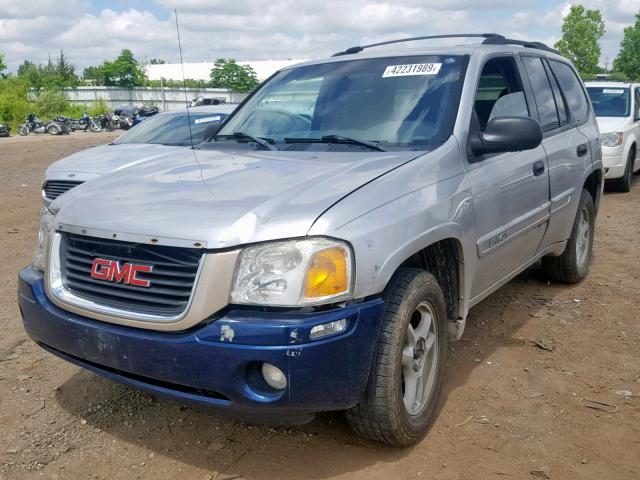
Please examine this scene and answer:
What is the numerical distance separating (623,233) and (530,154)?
4.16 m

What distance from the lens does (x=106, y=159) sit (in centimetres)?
720

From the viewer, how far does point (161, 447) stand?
10.1 ft

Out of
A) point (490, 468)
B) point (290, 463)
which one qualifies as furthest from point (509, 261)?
point (290, 463)

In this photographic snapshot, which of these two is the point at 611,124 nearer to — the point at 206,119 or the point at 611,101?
the point at 611,101

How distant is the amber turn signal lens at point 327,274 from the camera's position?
8.10ft

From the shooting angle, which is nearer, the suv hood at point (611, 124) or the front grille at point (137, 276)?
the front grille at point (137, 276)

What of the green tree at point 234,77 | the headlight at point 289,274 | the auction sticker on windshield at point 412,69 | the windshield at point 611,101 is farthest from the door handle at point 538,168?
the green tree at point 234,77

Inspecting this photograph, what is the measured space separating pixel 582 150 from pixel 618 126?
20.1 ft

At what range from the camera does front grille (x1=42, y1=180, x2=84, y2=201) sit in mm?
6781

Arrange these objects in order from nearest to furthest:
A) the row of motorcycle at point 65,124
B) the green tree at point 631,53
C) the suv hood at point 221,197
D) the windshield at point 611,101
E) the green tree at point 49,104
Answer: the suv hood at point 221,197 → the windshield at point 611,101 → the row of motorcycle at point 65,124 → the green tree at point 49,104 → the green tree at point 631,53

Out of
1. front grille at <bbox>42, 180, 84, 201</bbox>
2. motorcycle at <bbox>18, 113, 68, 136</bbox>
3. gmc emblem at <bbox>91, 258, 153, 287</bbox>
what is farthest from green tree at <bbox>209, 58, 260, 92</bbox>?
gmc emblem at <bbox>91, 258, 153, 287</bbox>

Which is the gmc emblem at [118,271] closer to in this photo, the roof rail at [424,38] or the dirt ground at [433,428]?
the dirt ground at [433,428]

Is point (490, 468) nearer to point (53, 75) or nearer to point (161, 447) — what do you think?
point (161, 447)

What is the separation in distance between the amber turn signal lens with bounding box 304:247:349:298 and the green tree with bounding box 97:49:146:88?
65.3 m
